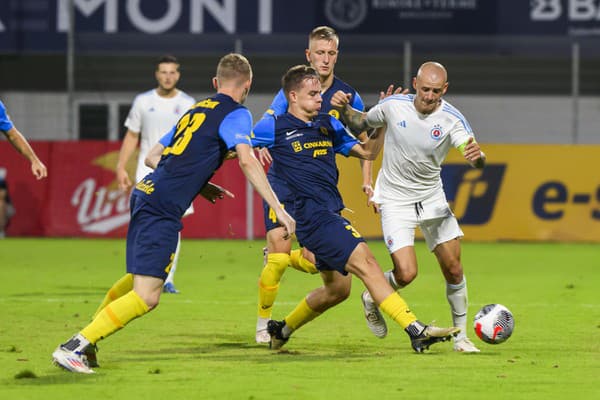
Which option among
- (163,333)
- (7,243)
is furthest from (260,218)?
(163,333)

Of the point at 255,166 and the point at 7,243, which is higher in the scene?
the point at 255,166

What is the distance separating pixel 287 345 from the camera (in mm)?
9742

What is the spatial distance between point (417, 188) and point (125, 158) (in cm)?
498

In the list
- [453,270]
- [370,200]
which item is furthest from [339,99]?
[453,270]

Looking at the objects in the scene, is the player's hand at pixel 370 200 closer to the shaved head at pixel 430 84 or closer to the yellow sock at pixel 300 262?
the yellow sock at pixel 300 262

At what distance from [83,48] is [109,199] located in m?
4.30

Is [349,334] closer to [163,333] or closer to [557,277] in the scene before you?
[163,333]

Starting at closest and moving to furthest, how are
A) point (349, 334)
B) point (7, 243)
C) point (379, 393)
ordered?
point (379, 393) < point (349, 334) < point (7, 243)

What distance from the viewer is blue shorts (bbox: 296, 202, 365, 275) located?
28.8 feet

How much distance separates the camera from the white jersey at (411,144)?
946 cm

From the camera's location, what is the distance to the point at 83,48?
80.0 feet

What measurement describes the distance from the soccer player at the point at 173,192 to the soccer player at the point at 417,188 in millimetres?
1337

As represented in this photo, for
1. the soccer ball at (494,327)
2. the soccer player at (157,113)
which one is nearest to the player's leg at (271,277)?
the soccer ball at (494,327)

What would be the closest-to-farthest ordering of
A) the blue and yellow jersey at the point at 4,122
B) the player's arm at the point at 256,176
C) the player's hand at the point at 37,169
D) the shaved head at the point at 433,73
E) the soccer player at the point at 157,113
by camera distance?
1. the player's arm at the point at 256,176
2. the shaved head at the point at 433,73
3. the player's hand at the point at 37,169
4. the blue and yellow jersey at the point at 4,122
5. the soccer player at the point at 157,113
